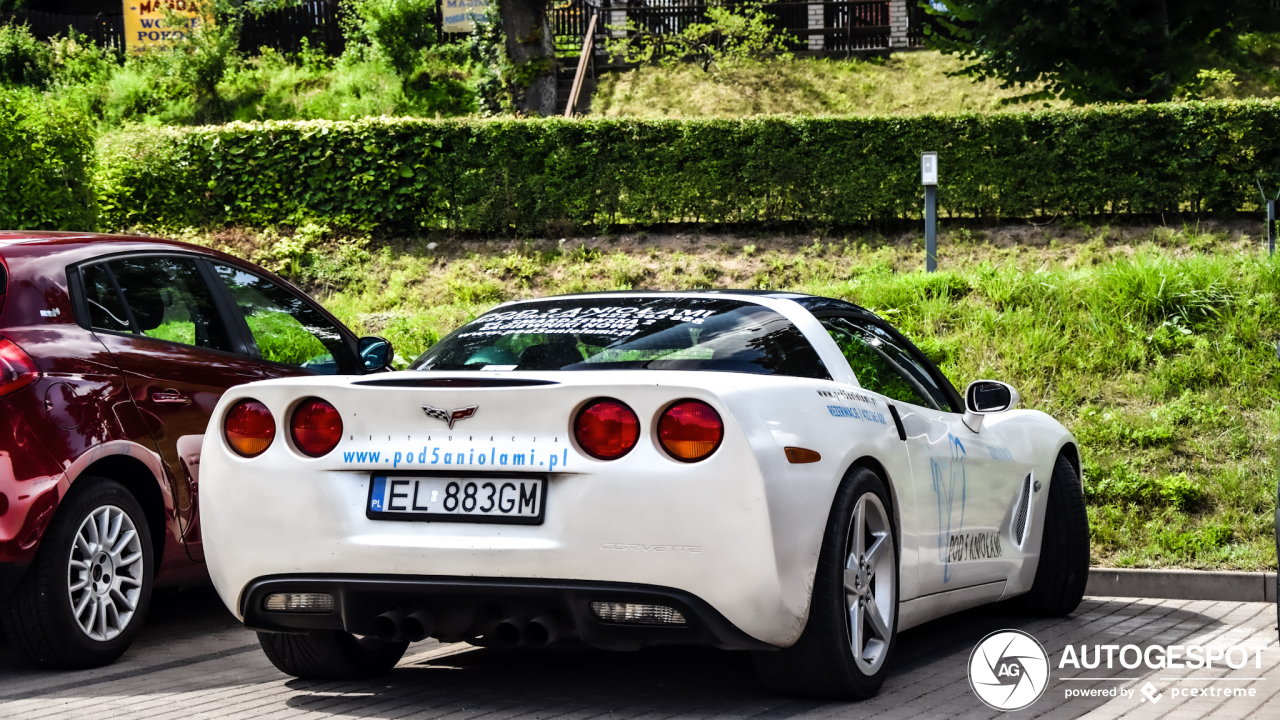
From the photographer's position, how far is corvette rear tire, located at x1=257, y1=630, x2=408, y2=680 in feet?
14.7

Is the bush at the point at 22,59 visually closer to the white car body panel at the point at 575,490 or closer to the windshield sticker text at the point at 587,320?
the windshield sticker text at the point at 587,320

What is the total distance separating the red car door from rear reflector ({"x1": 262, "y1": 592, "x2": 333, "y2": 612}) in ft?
5.03

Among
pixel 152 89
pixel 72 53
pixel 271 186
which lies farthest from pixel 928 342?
pixel 72 53

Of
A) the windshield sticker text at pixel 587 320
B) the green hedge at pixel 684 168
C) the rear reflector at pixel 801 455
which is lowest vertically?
the rear reflector at pixel 801 455

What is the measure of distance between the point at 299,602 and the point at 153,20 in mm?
29893

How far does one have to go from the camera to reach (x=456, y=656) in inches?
202

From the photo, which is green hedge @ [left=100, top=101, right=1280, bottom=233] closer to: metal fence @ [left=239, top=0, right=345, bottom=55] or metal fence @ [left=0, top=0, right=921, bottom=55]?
metal fence @ [left=0, top=0, right=921, bottom=55]

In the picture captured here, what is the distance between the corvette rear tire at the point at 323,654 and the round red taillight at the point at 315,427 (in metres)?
0.77

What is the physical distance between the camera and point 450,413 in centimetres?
385

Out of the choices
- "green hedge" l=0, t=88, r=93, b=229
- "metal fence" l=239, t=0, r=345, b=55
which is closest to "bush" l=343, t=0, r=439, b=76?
"metal fence" l=239, t=0, r=345, b=55

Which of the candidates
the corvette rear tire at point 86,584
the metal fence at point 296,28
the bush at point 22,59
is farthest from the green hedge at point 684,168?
the metal fence at point 296,28

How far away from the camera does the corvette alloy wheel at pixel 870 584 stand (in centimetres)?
404

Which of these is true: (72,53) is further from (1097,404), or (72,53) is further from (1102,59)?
(1097,404)

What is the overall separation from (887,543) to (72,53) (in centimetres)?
2946
